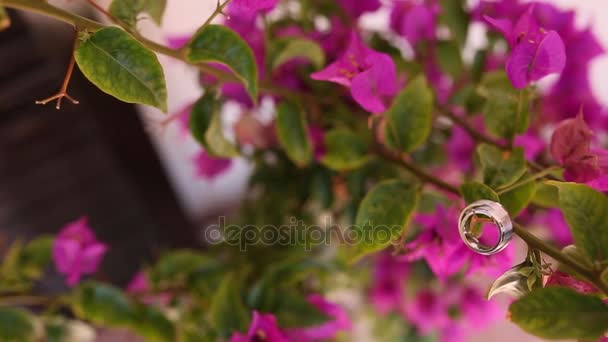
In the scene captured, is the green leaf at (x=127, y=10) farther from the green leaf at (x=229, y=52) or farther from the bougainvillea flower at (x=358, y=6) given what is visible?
the bougainvillea flower at (x=358, y=6)

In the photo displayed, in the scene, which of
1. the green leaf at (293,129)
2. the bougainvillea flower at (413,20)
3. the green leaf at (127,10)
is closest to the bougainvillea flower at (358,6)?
the bougainvillea flower at (413,20)

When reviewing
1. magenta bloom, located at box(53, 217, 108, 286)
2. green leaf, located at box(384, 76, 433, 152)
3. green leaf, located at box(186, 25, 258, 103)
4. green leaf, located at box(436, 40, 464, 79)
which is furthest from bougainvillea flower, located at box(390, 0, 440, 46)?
magenta bloom, located at box(53, 217, 108, 286)

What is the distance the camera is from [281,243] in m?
0.65

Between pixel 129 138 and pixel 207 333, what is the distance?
457 mm

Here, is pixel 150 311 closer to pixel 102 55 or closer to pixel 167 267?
pixel 167 267

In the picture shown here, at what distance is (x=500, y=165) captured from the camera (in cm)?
35

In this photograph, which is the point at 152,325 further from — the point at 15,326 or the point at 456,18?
the point at 456,18

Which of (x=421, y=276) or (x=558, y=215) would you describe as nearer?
(x=558, y=215)

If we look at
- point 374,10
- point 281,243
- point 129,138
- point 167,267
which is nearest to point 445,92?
point 374,10

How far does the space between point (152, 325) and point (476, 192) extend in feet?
1.14

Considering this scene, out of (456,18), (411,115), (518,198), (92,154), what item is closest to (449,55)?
(456,18)

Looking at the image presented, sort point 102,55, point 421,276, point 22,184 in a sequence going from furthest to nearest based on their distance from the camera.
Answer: point 22,184 → point 421,276 → point 102,55

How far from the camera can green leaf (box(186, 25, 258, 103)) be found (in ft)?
1.13

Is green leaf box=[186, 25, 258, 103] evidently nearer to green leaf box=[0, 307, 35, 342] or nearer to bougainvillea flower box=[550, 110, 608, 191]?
bougainvillea flower box=[550, 110, 608, 191]
